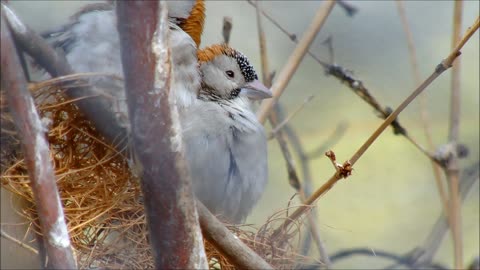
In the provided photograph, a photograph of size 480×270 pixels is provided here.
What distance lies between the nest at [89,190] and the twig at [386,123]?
260mm

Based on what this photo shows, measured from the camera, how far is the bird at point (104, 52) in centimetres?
167

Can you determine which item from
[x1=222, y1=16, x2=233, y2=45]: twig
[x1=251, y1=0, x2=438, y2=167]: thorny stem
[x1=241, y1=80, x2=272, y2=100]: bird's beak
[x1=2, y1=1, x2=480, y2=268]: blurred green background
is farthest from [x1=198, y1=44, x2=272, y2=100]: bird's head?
[x1=2, y1=1, x2=480, y2=268]: blurred green background

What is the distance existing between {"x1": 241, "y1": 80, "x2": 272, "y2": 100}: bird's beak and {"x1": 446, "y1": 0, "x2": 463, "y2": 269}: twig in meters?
0.56

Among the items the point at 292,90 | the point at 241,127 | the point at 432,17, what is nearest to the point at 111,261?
the point at 241,127

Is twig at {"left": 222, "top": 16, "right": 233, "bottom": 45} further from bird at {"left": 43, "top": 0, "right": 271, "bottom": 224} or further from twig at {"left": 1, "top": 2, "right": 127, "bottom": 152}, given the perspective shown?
twig at {"left": 1, "top": 2, "right": 127, "bottom": 152}

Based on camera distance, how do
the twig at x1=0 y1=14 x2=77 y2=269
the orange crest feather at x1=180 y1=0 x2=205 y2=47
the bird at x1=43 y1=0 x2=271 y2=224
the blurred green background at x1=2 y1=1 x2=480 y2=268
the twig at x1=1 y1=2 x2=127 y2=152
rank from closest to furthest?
the twig at x1=0 y1=14 x2=77 y2=269 < the twig at x1=1 y1=2 x2=127 y2=152 < the bird at x1=43 y1=0 x2=271 y2=224 < the orange crest feather at x1=180 y1=0 x2=205 y2=47 < the blurred green background at x1=2 y1=1 x2=480 y2=268

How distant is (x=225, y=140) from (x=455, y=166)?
0.76m

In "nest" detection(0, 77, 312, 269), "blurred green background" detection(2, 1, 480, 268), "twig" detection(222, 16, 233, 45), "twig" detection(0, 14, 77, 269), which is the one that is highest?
"twig" detection(0, 14, 77, 269)

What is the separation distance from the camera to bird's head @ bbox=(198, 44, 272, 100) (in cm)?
260

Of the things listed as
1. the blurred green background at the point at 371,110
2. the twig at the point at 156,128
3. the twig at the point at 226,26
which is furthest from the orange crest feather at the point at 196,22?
the twig at the point at 156,128

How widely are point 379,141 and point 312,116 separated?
0.47 metres

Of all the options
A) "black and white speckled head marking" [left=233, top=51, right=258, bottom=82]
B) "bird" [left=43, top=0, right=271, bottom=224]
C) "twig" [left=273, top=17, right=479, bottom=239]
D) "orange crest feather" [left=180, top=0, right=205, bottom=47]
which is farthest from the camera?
"orange crest feather" [left=180, top=0, right=205, bottom=47]

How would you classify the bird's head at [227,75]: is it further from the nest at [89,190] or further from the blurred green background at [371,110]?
the blurred green background at [371,110]

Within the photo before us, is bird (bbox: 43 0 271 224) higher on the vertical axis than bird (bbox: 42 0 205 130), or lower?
lower
